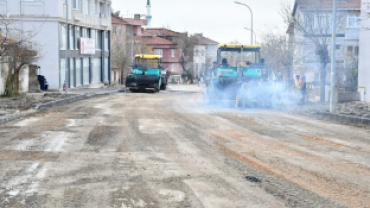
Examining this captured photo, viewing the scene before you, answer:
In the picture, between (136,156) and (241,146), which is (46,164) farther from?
(241,146)

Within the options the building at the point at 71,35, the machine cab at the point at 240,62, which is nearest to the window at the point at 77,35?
the building at the point at 71,35

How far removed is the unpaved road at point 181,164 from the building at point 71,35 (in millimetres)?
16883

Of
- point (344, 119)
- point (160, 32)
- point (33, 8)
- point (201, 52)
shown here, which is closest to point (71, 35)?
point (33, 8)

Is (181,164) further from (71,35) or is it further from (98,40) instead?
(98,40)

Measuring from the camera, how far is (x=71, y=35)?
133ft

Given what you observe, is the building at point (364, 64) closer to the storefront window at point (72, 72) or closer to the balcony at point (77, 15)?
the balcony at point (77, 15)

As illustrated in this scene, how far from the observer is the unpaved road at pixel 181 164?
277 inches

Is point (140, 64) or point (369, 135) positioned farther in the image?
point (140, 64)

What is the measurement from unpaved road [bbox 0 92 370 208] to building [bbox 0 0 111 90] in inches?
665

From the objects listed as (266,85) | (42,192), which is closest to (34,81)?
(266,85)

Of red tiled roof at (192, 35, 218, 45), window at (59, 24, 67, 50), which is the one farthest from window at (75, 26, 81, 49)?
red tiled roof at (192, 35, 218, 45)

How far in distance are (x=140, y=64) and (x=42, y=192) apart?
106 ft

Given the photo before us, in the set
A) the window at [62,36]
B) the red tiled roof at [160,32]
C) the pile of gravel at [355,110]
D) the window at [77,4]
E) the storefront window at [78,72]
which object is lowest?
the pile of gravel at [355,110]

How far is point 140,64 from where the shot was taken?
39125 mm
